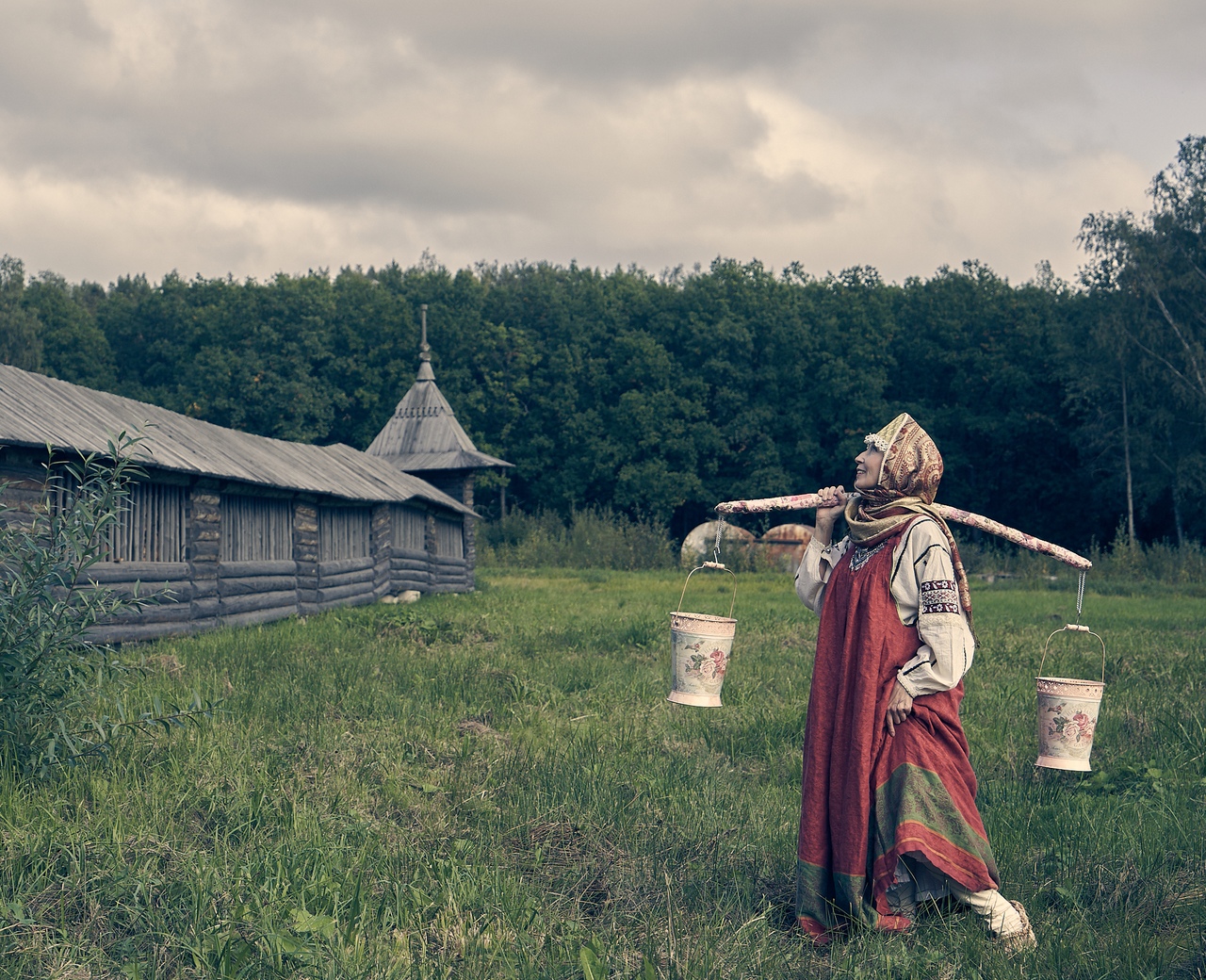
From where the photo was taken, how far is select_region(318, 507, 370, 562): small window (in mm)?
17672

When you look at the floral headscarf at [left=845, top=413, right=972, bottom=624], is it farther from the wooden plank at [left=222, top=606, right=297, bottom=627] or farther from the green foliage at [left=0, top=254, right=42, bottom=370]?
the green foliage at [left=0, top=254, right=42, bottom=370]

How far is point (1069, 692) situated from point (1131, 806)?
166cm

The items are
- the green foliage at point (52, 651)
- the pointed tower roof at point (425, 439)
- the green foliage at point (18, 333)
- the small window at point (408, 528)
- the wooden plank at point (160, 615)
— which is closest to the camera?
the green foliage at point (52, 651)

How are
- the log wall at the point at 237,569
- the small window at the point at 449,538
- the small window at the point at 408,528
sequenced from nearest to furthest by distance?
1. the log wall at the point at 237,569
2. the small window at the point at 408,528
3. the small window at the point at 449,538

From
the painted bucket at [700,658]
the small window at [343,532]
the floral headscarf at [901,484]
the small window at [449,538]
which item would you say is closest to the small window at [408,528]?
the small window at [449,538]

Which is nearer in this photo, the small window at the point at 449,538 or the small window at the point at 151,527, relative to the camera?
the small window at the point at 151,527

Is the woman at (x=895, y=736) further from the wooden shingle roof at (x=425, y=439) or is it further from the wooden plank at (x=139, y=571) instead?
the wooden shingle roof at (x=425, y=439)

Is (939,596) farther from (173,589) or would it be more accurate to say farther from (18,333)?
(18,333)

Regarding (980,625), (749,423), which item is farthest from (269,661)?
(749,423)

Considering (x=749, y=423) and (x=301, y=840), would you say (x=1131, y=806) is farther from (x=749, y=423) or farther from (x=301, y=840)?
(x=749, y=423)

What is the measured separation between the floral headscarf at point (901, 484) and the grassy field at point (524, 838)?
147 centimetres

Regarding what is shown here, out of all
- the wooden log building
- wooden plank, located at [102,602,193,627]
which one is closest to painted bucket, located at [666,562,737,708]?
the wooden log building

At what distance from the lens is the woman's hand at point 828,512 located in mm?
4504

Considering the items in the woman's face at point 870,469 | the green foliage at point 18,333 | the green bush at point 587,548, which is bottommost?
the green bush at point 587,548
